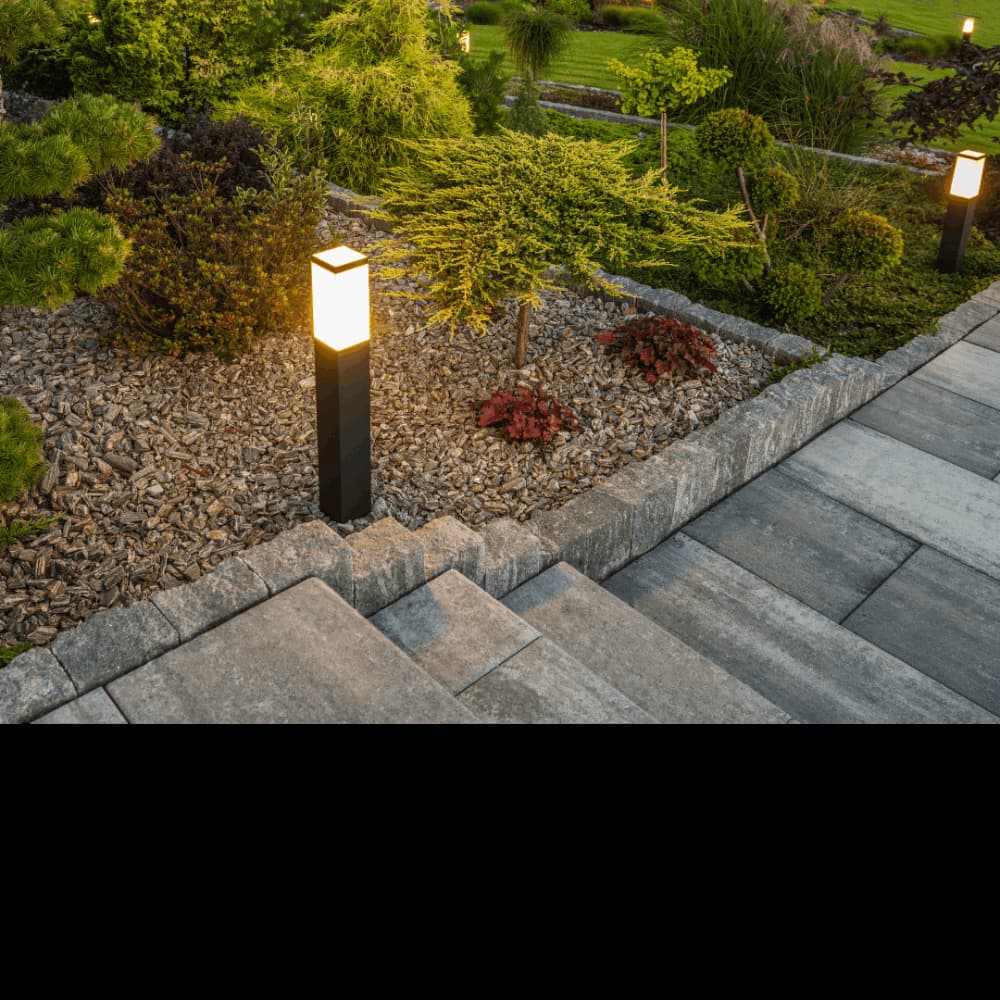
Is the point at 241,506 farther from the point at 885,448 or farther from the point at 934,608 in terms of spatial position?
the point at 885,448

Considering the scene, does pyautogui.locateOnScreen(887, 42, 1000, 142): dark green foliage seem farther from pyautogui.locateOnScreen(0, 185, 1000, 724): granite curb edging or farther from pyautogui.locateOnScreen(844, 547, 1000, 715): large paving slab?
pyautogui.locateOnScreen(844, 547, 1000, 715): large paving slab

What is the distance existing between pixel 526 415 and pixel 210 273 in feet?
5.67

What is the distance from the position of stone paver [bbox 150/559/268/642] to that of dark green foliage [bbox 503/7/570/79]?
9844mm

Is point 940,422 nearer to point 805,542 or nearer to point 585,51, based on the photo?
point 805,542

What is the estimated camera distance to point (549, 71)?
13500 millimetres

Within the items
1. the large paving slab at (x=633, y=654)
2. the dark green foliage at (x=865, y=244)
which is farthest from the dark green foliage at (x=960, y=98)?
the large paving slab at (x=633, y=654)

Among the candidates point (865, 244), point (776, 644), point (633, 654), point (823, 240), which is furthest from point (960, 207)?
point (633, 654)

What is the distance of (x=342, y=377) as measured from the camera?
3.61 m

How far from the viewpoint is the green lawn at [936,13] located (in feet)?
59.4

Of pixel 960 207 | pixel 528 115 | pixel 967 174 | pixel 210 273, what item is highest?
pixel 528 115
